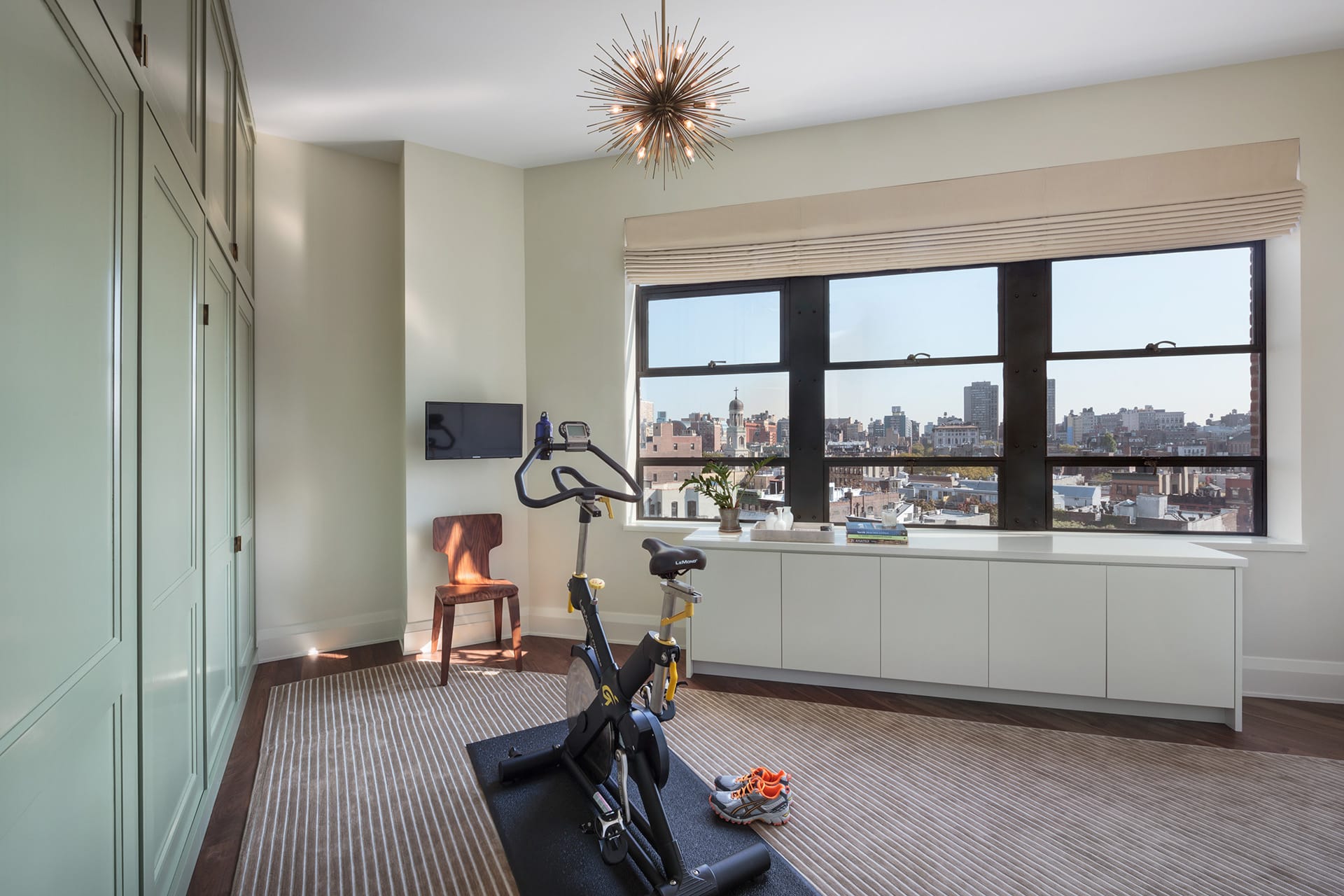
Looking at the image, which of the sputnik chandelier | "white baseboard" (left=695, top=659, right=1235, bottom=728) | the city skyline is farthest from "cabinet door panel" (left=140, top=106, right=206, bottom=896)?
the city skyline

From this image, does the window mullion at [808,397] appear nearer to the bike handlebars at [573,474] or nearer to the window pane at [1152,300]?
the window pane at [1152,300]

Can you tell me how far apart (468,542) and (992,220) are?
147 inches

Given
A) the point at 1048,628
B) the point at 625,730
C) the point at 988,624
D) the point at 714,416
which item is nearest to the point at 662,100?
the point at 625,730

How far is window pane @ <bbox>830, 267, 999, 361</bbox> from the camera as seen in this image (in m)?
3.69

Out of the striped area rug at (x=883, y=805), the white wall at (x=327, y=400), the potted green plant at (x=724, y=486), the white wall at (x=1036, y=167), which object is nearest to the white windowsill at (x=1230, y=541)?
the white wall at (x=1036, y=167)

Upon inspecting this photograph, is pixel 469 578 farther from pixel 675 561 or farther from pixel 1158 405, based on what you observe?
pixel 1158 405

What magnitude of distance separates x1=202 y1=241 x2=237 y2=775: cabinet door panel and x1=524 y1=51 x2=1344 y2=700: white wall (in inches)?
68.8

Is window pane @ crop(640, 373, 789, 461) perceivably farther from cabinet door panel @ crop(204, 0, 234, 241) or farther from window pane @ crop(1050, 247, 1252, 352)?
cabinet door panel @ crop(204, 0, 234, 241)

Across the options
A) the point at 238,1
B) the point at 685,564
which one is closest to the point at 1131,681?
the point at 685,564

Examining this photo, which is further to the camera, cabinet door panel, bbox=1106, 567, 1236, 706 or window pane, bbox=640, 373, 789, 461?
window pane, bbox=640, 373, 789, 461

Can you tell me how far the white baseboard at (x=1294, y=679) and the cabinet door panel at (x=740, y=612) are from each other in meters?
2.33

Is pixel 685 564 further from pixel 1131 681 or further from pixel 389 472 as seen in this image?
pixel 389 472

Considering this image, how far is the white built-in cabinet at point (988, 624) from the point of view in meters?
2.77

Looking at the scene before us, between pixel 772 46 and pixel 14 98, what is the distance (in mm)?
2930
